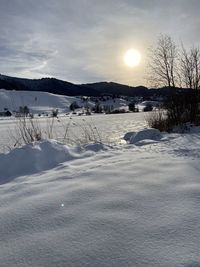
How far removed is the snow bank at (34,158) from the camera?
4.67 meters

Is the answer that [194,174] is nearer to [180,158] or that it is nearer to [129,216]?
[180,158]

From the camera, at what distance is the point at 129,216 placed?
7.86 feet

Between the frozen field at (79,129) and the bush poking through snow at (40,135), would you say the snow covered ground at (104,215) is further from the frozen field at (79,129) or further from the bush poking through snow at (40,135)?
the frozen field at (79,129)

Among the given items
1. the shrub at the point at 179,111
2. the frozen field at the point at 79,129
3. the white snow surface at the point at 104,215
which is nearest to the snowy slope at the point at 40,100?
the frozen field at the point at 79,129

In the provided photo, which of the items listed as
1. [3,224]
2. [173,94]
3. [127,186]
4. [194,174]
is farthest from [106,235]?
[173,94]

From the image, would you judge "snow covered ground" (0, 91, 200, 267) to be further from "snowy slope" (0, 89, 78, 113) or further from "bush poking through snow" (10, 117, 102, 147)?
"snowy slope" (0, 89, 78, 113)

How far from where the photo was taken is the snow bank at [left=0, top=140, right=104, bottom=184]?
4668 mm

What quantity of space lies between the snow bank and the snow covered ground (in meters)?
0.17

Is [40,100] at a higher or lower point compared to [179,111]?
higher

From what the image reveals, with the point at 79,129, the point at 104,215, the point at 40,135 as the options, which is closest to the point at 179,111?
the point at 79,129

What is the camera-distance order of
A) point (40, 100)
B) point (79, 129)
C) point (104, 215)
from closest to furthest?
point (104, 215) < point (79, 129) < point (40, 100)

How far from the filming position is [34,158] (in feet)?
16.4

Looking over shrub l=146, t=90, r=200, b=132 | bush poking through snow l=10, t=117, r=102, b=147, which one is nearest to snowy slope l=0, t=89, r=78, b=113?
bush poking through snow l=10, t=117, r=102, b=147

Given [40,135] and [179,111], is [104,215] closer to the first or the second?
[40,135]
